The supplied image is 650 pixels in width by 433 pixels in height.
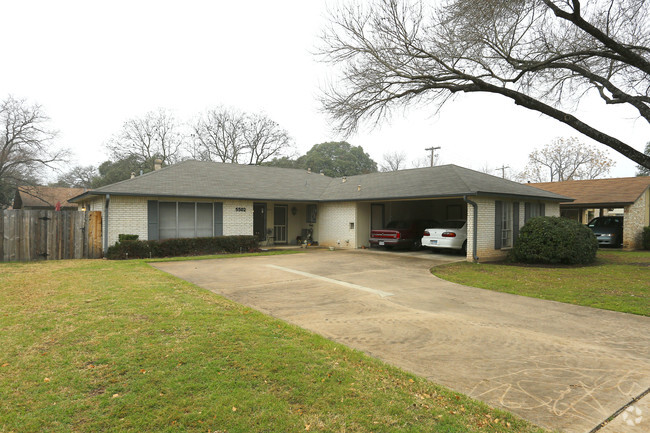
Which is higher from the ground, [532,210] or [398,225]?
[532,210]

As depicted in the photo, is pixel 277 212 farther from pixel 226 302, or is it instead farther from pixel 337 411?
pixel 337 411

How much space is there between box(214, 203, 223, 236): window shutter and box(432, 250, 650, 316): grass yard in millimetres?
9928

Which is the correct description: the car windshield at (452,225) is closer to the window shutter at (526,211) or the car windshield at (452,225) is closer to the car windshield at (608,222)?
the window shutter at (526,211)

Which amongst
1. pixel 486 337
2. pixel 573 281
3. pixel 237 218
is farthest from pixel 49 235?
pixel 573 281

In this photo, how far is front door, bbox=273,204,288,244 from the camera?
20.5 meters

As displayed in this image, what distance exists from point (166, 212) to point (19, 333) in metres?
11.4

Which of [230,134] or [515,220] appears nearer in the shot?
[515,220]

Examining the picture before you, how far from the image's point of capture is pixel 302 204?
2142cm

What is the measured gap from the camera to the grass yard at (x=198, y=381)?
2807 mm

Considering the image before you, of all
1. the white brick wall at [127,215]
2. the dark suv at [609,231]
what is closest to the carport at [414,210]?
the dark suv at [609,231]

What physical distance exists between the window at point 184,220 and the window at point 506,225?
12512mm

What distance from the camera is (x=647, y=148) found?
43875 millimetres

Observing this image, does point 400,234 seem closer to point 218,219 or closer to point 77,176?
point 218,219

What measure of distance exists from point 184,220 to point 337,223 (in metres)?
7.83
